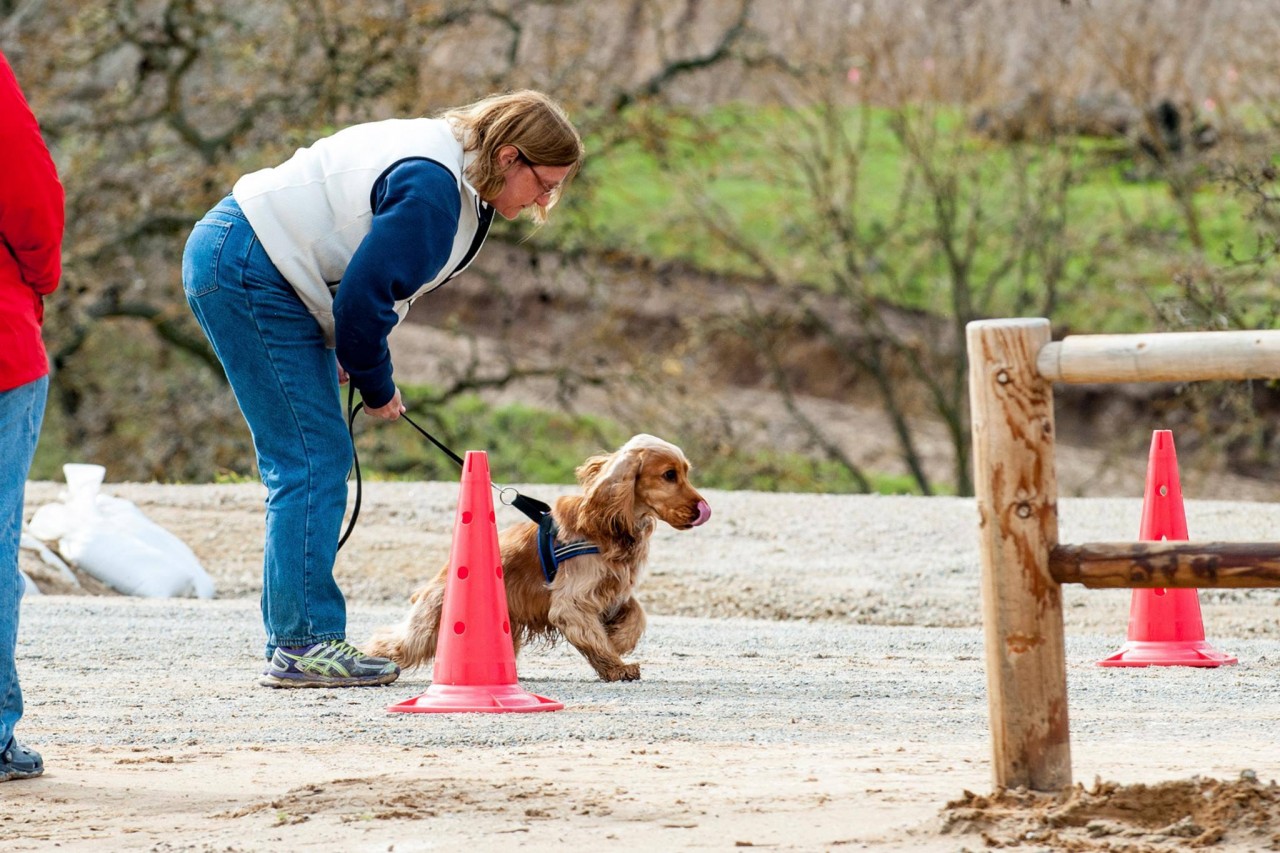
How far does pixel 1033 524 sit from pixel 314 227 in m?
2.94

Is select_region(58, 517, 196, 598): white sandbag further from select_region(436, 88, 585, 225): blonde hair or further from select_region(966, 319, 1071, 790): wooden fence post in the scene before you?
select_region(966, 319, 1071, 790): wooden fence post

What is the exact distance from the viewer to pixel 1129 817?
145 inches

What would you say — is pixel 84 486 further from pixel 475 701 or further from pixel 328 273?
pixel 475 701

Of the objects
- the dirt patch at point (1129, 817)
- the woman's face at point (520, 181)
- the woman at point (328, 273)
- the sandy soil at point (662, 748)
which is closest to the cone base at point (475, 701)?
the sandy soil at point (662, 748)

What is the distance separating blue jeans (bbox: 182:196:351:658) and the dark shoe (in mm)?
1414

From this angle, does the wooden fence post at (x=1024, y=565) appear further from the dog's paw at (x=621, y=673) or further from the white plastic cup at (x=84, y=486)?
the white plastic cup at (x=84, y=486)

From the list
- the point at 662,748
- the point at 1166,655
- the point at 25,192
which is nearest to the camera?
the point at 25,192

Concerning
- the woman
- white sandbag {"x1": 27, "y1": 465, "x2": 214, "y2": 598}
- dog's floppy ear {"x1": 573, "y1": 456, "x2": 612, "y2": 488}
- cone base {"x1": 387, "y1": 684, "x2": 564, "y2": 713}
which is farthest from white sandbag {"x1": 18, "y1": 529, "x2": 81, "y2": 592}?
cone base {"x1": 387, "y1": 684, "x2": 564, "y2": 713}

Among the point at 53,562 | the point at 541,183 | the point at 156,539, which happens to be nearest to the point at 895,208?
the point at 156,539

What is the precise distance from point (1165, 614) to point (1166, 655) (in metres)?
0.19

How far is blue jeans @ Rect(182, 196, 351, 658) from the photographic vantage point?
571 centimetres

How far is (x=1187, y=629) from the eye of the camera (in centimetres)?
726

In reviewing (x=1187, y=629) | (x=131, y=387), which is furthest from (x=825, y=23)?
(x=1187, y=629)

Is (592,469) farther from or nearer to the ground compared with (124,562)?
farther from the ground
